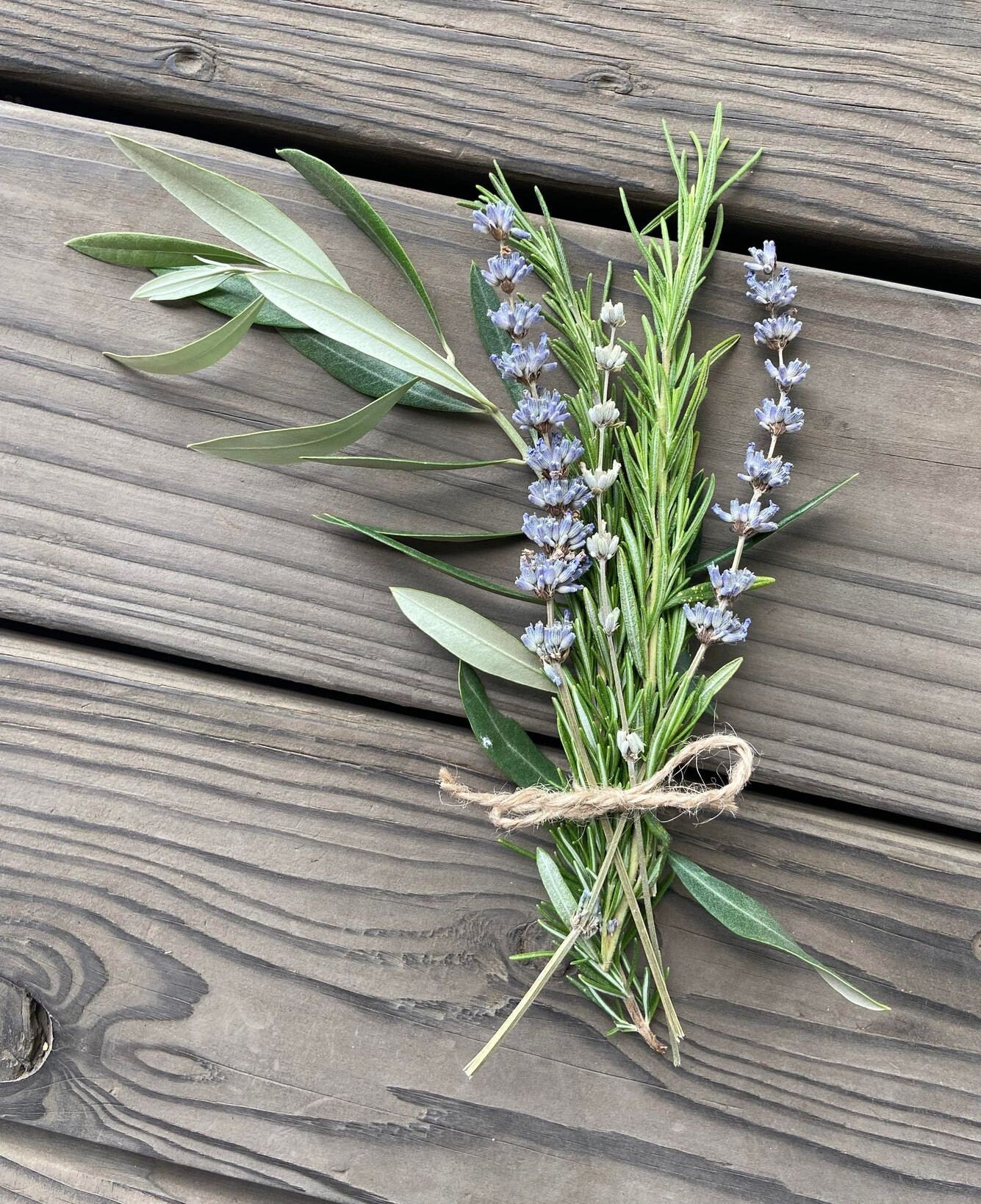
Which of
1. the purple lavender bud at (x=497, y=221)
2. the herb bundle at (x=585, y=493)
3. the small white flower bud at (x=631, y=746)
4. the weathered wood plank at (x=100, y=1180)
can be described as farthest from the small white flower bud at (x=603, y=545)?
the weathered wood plank at (x=100, y=1180)

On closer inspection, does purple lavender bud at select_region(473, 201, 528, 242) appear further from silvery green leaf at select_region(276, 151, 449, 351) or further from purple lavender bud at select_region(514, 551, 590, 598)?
purple lavender bud at select_region(514, 551, 590, 598)

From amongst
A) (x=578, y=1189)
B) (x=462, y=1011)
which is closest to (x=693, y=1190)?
(x=578, y=1189)

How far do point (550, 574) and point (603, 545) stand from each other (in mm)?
35

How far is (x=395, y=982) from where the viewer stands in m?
0.60

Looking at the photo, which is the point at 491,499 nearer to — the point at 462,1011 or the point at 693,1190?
the point at 462,1011

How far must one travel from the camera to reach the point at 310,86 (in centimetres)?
63

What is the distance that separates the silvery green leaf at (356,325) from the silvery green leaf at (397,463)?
0.04 metres

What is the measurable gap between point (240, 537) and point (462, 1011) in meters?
0.35

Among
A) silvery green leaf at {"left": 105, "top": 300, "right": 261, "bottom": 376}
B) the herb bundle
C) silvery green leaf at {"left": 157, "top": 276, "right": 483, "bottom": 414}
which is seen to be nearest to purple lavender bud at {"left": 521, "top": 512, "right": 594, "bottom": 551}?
the herb bundle

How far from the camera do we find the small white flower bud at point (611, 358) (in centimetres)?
54

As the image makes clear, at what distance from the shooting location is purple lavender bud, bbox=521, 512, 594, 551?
0.54m

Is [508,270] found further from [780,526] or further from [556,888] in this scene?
[556,888]

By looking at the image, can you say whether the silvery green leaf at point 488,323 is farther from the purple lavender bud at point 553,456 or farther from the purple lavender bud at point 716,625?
the purple lavender bud at point 716,625

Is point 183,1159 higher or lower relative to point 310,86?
lower
